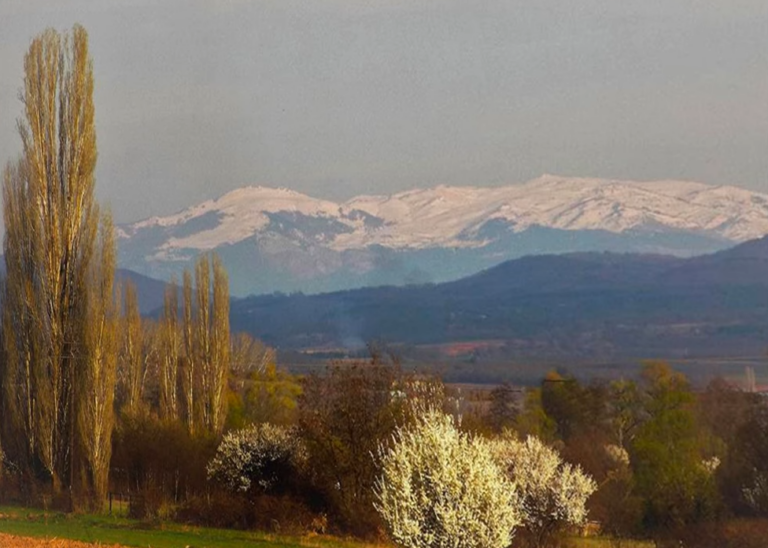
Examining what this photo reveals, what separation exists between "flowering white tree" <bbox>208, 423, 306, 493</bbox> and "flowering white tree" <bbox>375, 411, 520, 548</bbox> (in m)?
11.1

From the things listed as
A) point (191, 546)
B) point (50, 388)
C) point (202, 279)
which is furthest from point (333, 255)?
point (191, 546)

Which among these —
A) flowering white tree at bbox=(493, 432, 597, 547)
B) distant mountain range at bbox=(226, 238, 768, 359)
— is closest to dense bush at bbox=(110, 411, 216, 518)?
flowering white tree at bbox=(493, 432, 597, 547)

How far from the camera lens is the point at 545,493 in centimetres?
2777

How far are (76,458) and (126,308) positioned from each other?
10.8 meters

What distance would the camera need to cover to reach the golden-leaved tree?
30016mm

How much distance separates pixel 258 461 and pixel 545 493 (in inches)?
247

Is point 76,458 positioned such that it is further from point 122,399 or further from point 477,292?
point 477,292

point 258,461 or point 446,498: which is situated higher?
point 446,498

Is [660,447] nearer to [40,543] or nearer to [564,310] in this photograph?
[40,543]

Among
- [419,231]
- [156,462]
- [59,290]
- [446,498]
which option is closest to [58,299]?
[59,290]

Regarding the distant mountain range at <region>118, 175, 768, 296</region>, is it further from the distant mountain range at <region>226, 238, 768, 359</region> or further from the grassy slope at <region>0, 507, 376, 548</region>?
the grassy slope at <region>0, 507, 376, 548</region>

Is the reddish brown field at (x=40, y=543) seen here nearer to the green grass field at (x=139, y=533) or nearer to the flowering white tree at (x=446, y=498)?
the green grass field at (x=139, y=533)

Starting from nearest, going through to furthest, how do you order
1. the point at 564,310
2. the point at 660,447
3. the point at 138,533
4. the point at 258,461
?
the point at 138,533 < the point at 258,461 < the point at 660,447 < the point at 564,310

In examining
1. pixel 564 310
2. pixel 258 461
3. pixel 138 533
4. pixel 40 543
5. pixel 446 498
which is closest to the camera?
pixel 446 498
